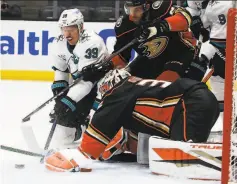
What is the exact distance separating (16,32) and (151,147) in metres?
3.48

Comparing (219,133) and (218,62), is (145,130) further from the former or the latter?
(218,62)

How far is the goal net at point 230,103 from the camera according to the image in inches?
85.8

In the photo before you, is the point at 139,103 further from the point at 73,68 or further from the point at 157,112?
the point at 73,68

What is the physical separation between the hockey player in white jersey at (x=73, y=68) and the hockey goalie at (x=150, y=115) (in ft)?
1.77

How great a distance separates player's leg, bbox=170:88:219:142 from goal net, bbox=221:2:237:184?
20 centimetres

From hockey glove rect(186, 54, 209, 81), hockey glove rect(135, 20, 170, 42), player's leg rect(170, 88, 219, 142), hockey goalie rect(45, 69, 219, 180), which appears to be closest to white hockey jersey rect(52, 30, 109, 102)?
hockey glove rect(135, 20, 170, 42)

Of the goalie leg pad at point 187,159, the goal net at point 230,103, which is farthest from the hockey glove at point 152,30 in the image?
the goal net at point 230,103

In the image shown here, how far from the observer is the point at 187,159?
8.04ft

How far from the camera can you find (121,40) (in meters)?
3.46

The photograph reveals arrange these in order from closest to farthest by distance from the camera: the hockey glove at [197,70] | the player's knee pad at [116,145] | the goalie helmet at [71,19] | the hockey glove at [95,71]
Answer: the player's knee pad at [116,145] < the hockey glove at [95,71] < the goalie helmet at [71,19] < the hockey glove at [197,70]

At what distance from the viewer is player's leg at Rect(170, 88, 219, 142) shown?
8.14ft

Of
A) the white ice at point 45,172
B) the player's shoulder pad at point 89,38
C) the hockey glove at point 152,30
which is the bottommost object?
the white ice at point 45,172

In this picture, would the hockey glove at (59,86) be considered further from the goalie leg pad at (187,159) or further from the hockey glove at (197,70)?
the goalie leg pad at (187,159)

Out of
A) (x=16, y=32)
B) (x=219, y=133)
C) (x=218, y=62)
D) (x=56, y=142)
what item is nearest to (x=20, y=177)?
(x=56, y=142)
